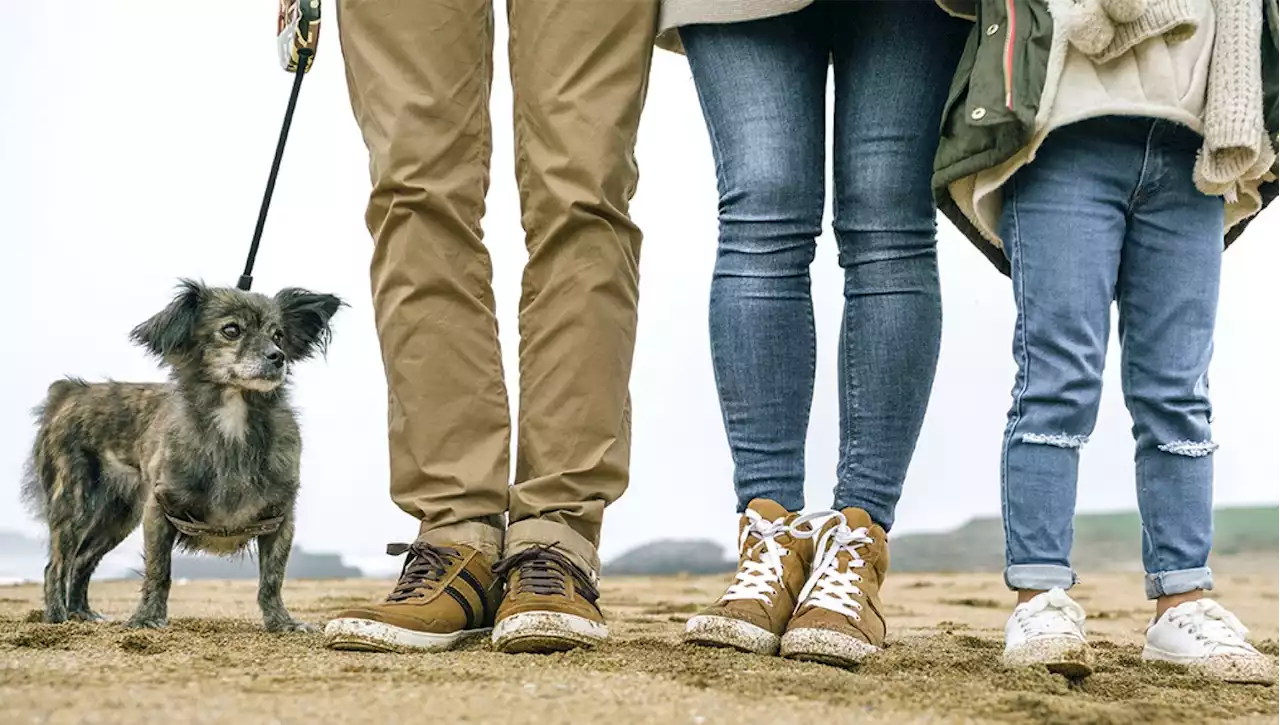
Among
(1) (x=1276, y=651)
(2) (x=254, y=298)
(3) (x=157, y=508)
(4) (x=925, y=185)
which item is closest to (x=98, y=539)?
(3) (x=157, y=508)

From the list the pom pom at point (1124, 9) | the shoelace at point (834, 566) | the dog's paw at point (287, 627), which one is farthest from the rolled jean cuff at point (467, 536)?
the pom pom at point (1124, 9)

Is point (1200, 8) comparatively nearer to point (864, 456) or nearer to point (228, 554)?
point (864, 456)

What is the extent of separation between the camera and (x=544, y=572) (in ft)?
5.40

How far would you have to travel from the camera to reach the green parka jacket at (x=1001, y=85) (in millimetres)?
1544

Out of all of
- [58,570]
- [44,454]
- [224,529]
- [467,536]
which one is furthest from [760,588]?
[44,454]

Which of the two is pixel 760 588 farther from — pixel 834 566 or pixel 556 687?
pixel 556 687

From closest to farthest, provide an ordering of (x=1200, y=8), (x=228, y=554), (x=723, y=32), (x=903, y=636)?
(x=1200, y=8), (x=723, y=32), (x=903, y=636), (x=228, y=554)

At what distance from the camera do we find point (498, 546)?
69.9 inches

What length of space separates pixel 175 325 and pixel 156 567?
480mm

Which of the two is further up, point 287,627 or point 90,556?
point 90,556

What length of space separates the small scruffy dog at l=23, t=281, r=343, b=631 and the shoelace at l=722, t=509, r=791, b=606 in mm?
1018

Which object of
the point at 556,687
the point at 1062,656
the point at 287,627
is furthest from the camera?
the point at 287,627

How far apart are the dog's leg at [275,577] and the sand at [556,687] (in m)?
0.28

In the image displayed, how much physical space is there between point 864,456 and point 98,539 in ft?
5.87
